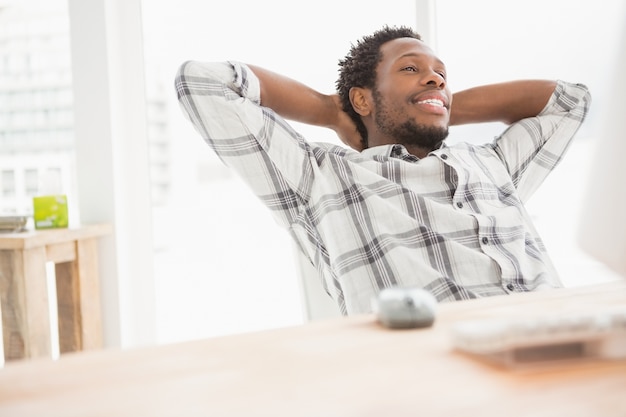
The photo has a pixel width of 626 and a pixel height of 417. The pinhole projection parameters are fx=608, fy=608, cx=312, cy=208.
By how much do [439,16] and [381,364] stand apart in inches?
68.7

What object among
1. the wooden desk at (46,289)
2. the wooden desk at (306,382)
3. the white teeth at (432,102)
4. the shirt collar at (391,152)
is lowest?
the wooden desk at (46,289)

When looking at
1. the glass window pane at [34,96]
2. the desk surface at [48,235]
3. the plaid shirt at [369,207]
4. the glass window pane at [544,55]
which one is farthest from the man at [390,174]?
the glass window pane at [34,96]

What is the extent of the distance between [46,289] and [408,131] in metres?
1.08

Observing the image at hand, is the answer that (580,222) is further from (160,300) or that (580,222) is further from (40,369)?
(160,300)

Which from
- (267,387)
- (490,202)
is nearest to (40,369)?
(267,387)

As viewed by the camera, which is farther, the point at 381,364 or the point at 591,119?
the point at 591,119

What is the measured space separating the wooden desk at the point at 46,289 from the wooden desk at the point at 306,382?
1.25m

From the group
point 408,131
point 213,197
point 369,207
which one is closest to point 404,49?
point 408,131

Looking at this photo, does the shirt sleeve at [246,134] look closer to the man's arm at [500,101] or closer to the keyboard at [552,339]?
the man's arm at [500,101]

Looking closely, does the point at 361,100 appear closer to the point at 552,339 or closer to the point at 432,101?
the point at 432,101

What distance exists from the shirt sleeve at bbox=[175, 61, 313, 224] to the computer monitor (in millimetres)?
985

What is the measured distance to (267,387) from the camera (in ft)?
1.36

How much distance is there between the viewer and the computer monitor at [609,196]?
16.6 inches

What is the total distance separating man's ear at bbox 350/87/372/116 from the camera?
1.68m
